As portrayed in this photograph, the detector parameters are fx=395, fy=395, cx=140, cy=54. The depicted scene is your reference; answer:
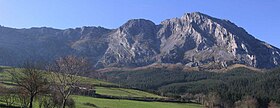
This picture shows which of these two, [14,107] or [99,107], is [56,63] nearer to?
[14,107]

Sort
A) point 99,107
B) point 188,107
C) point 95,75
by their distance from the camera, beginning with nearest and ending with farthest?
point 95,75, point 99,107, point 188,107

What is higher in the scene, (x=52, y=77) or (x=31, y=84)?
(x=52, y=77)

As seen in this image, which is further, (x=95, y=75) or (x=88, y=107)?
(x=88, y=107)

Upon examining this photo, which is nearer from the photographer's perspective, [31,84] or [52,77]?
[31,84]

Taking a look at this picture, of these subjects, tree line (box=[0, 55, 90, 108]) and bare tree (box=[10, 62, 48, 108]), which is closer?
tree line (box=[0, 55, 90, 108])

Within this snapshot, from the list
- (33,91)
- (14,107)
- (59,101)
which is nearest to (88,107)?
(59,101)

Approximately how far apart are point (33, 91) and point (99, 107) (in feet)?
144

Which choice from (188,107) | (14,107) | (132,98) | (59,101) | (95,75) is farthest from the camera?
(132,98)

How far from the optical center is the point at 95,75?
7062 centimetres

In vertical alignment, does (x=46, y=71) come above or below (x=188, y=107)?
above

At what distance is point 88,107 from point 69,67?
39203 millimetres

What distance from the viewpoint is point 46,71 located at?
80188 millimetres

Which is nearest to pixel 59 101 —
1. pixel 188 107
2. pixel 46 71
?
pixel 46 71

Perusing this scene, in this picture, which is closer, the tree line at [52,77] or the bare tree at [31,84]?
the tree line at [52,77]
